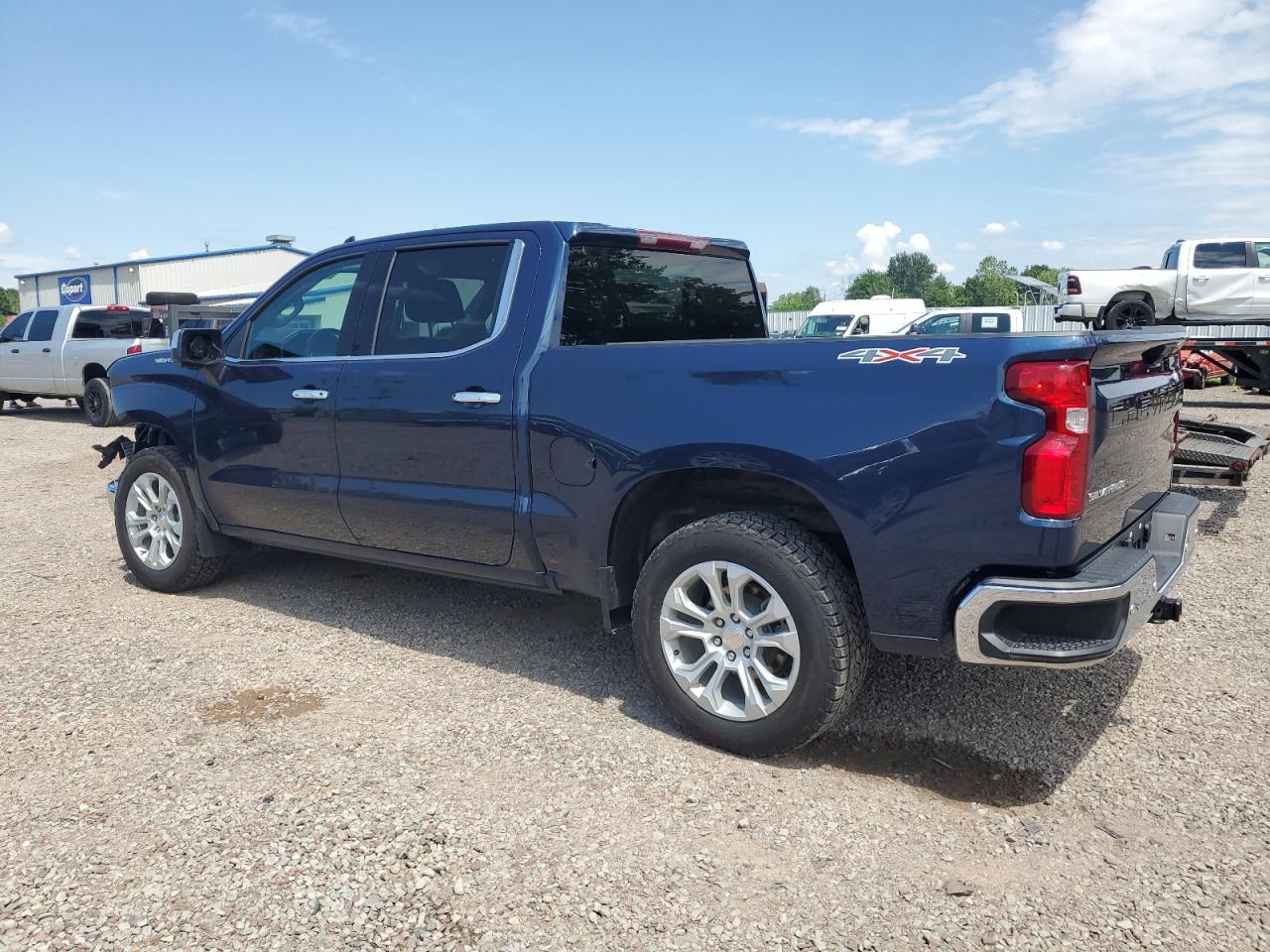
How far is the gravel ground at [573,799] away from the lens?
2504mm

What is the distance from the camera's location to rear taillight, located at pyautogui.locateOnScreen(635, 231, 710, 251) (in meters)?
4.37

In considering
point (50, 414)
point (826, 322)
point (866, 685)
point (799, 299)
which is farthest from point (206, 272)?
point (799, 299)

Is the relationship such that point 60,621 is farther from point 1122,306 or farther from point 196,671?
point 1122,306

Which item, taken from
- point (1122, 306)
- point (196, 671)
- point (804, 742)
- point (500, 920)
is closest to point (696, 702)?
point (804, 742)

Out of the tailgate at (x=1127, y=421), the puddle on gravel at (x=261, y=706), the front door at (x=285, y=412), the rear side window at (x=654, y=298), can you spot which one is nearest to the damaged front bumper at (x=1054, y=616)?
the tailgate at (x=1127, y=421)

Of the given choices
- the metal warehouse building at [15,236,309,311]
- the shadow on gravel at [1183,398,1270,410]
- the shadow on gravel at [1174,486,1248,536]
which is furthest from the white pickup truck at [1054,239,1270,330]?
the metal warehouse building at [15,236,309,311]

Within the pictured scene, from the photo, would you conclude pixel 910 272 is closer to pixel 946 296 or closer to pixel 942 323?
pixel 946 296

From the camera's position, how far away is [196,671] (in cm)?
428

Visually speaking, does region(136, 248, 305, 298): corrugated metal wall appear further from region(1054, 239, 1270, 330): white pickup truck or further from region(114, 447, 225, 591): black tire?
region(114, 447, 225, 591): black tire

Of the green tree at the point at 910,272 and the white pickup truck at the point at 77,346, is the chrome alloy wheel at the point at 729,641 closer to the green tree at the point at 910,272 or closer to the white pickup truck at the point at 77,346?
the white pickup truck at the point at 77,346

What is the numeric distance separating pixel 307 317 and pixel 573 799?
9.42 feet

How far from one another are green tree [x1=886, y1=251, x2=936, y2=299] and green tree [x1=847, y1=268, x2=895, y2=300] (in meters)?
1.43

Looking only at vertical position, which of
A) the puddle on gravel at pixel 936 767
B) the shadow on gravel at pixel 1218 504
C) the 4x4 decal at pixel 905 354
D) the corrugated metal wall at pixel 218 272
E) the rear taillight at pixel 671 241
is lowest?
the puddle on gravel at pixel 936 767

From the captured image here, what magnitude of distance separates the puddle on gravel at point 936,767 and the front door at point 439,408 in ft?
5.06
